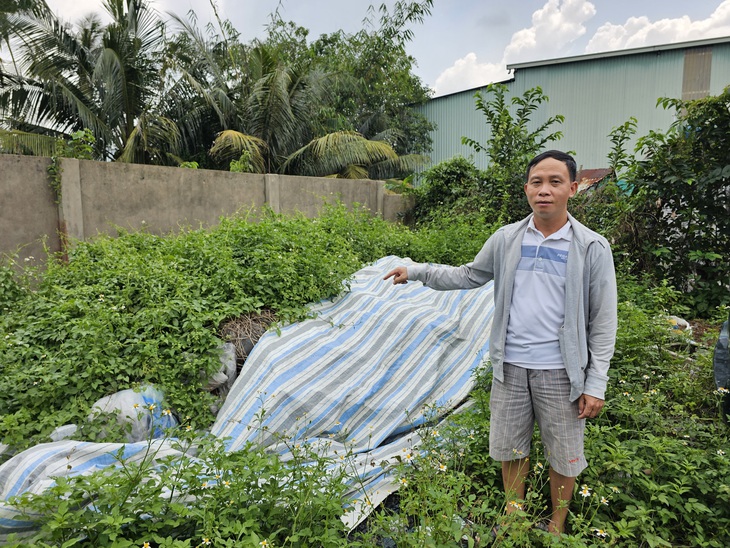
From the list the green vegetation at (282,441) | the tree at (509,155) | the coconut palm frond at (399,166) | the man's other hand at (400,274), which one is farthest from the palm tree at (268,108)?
the man's other hand at (400,274)

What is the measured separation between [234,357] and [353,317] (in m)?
0.88

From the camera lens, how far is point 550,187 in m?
1.77

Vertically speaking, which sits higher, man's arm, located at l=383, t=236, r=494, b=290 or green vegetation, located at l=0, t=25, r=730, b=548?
man's arm, located at l=383, t=236, r=494, b=290

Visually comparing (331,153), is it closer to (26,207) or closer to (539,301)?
(26,207)

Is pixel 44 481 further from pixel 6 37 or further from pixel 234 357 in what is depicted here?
pixel 6 37

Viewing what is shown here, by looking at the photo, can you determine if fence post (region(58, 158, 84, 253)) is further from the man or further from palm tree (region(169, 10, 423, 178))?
palm tree (region(169, 10, 423, 178))

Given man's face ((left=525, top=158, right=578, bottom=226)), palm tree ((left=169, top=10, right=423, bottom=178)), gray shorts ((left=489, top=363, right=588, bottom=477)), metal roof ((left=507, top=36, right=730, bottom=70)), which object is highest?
metal roof ((left=507, top=36, right=730, bottom=70))

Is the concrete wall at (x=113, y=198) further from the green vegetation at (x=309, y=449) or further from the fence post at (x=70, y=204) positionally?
the green vegetation at (x=309, y=449)

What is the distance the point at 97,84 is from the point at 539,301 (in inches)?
461

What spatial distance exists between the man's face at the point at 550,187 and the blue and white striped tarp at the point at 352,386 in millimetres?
1080

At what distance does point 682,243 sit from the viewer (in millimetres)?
5285

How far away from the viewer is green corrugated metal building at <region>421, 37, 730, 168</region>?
1176cm

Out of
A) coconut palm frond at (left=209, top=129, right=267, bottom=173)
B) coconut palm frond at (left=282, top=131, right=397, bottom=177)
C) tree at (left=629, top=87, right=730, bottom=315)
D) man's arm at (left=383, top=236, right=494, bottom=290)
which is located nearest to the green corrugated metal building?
coconut palm frond at (left=282, top=131, right=397, bottom=177)

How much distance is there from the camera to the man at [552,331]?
1769 millimetres
